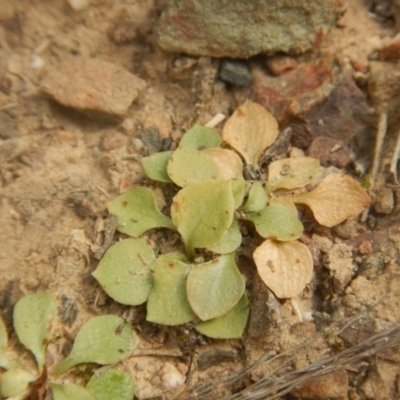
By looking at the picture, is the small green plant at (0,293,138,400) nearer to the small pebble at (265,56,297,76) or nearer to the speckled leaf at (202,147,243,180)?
the speckled leaf at (202,147,243,180)

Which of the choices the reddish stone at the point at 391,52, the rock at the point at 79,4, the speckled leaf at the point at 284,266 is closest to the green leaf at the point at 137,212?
the speckled leaf at the point at 284,266

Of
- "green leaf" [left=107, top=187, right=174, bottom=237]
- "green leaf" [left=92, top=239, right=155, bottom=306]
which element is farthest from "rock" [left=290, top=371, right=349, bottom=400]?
"green leaf" [left=107, top=187, right=174, bottom=237]

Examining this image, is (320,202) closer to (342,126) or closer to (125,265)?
(342,126)

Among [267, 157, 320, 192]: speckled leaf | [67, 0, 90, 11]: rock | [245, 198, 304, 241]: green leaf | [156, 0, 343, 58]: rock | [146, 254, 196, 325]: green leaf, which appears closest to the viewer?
[146, 254, 196, 325]: green leaf

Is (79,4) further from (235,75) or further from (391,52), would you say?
(391,52)

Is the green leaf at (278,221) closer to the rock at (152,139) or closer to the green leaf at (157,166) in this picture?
the green leaf at (157,166)

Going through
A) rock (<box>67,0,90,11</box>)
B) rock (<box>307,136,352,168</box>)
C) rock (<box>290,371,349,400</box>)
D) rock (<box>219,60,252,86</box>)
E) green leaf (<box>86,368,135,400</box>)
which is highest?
rock (<box>67,0,90,11</box>)

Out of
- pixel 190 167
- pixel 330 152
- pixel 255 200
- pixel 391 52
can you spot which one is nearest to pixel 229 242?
pixel 255 200

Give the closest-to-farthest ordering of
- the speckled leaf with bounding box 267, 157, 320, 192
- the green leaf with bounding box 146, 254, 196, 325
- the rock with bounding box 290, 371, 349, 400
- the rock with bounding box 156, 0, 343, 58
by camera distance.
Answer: the rock with bounding box 290, 371, 349, 400 → the green leaf with bounding box 146, 254, 196, 325 → the speckled leaf with bounding box 267, 157, 320, 192 → the rock with bounding box 156, 0, 343, 58
